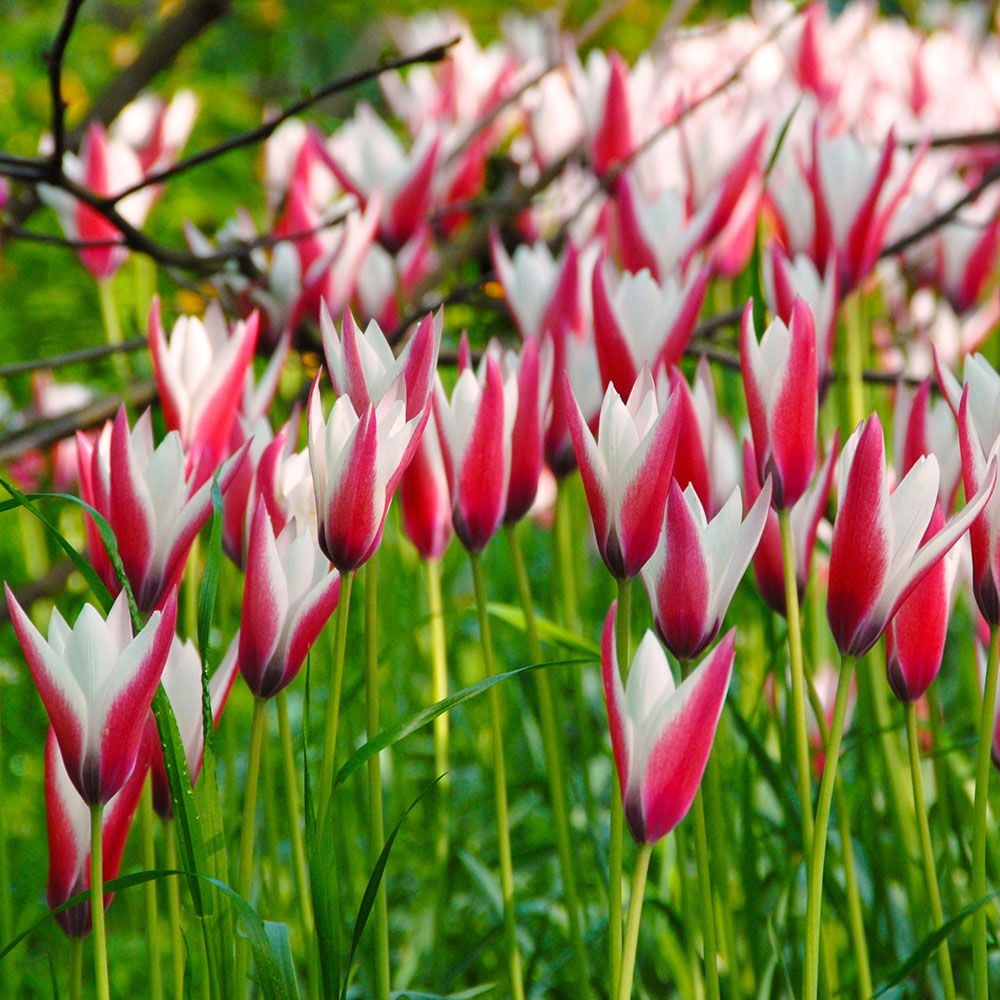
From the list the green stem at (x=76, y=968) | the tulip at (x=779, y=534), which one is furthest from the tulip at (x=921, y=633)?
the green stem at (x=76, y=968)

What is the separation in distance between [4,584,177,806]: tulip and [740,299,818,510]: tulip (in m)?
0.35

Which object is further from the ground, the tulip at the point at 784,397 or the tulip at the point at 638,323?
the tulip at the point at 638,323

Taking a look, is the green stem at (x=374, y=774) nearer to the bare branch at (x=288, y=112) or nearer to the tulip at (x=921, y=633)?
the tulip at (x=921, y=633)

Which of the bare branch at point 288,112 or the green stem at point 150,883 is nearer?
the green stem at point 150,883

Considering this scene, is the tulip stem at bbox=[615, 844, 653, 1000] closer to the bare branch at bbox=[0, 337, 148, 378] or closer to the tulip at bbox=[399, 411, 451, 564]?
the tulip at bbox=[399, 411, 451, 564]

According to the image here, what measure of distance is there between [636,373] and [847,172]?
1.13 ft

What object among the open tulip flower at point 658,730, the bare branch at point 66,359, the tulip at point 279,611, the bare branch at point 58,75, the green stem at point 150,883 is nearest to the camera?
the open tulip flower at point 658,730

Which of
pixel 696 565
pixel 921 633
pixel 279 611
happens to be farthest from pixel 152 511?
pixel 921 633

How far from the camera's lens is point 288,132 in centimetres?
198

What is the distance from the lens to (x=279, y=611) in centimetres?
76

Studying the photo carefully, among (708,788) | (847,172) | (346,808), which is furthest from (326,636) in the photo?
(847,172)

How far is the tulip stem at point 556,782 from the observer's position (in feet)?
3.10

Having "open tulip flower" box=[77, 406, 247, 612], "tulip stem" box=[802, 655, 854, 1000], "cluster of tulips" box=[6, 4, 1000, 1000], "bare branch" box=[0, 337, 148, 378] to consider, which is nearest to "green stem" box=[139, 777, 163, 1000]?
"cluster of tulips" box=[6, 4, 1000, 1000]

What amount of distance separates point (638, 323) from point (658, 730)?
412mm
